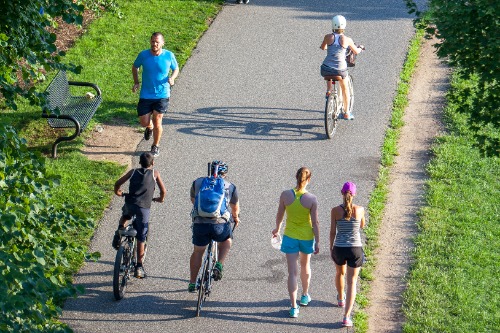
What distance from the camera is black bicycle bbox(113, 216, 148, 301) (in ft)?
35.1

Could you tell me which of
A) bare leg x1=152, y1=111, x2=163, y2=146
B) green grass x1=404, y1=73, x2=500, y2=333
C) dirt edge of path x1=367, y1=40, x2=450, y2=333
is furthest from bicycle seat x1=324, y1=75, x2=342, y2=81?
bare leg x1=152, y1=111, x2=163, y2=146

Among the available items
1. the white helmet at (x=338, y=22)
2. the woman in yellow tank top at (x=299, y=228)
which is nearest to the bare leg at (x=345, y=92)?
the white helmet at (x=338, y=22)

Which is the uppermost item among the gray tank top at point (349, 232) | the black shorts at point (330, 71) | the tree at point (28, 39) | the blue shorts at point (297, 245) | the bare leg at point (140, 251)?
the black shorts at point (330, 71)

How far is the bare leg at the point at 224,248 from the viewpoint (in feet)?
35.7

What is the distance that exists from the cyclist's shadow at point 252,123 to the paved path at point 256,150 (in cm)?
2

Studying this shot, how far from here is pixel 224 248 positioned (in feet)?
35.8

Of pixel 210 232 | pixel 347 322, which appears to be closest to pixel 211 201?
pixel 210 232

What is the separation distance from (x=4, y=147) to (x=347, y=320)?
184 inches

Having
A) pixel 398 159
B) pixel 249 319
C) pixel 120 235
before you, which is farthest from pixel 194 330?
pixel 398 159

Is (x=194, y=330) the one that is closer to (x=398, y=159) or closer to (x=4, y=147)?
(x=4, y=147)

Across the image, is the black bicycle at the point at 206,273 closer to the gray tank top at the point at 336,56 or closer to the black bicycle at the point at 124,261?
the black bicycle at the point at 124,261

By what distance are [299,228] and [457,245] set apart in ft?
9.44

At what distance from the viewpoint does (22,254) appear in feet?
23.6

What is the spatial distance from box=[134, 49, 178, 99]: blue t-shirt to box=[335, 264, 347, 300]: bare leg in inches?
185
